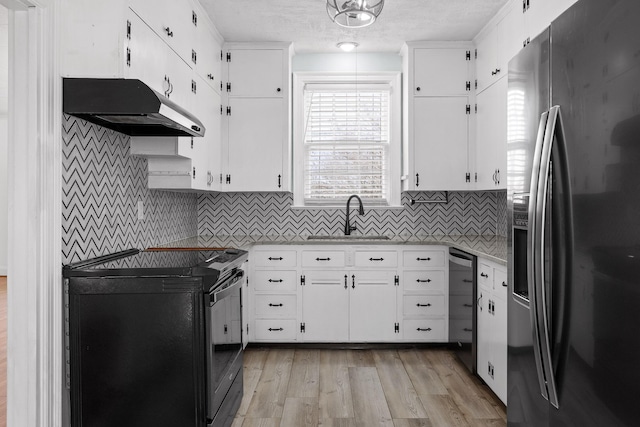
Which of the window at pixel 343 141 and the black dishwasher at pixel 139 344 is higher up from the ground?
the window at pixel 343 141

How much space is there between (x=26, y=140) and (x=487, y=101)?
3203mm

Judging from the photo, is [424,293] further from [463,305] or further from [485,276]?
[485,276]

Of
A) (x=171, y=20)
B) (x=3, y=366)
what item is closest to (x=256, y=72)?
(x=171, y=20)

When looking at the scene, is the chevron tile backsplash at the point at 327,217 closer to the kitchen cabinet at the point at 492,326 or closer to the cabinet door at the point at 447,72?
the cabinet door at the point at 447,72

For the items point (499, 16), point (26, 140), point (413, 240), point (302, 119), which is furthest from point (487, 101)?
point (26, 140)

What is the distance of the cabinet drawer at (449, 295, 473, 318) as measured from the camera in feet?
11.3

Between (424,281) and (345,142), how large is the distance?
1.51 meters

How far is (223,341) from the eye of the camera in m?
2.39

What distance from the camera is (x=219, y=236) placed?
453 cm

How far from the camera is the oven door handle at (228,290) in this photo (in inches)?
85.4

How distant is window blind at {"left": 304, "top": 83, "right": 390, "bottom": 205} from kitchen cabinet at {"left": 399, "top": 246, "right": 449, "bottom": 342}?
84 centimetres

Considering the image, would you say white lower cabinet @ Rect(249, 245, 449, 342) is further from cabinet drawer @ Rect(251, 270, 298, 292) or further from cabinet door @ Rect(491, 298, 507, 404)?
cabinet door @ Rect(491, 298, 507, 404)

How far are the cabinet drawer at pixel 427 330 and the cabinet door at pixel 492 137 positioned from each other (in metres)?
1.17

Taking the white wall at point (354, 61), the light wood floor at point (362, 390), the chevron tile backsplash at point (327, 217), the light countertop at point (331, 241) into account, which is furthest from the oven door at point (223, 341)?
the white wall at point (354, 61)
